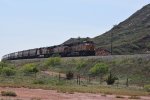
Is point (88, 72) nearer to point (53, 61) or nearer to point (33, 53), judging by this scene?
point (53, 61)

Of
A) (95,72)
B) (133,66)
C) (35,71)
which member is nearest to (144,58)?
(133,66)

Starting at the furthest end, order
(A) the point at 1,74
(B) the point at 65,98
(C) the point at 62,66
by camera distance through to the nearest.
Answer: (C) the point at 62,66, (A) the point at 1,74, (B) the point at 65,98

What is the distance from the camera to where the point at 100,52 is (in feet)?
372

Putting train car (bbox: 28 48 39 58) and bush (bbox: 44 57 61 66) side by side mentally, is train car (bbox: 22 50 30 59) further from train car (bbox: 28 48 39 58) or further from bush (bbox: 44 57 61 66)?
bush (bbox: 44 57 61 66)

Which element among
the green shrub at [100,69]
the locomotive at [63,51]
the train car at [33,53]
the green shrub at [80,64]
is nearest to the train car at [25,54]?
the locomotive at [63,51]

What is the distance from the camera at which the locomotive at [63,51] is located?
96438mm

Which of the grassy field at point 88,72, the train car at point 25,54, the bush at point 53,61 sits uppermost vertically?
the train car at point 25,54

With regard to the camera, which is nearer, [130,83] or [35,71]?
[130,83]

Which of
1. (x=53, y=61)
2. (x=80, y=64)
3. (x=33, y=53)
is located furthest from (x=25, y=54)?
(x=80, y=64)

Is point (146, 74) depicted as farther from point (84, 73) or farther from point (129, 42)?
point (129, 42)

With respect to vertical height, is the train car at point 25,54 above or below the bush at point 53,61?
above

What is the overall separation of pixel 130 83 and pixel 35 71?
2487cm

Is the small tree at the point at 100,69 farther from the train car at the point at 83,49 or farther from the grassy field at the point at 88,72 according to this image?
the train car at the point at 83,49

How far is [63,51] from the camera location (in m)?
107
